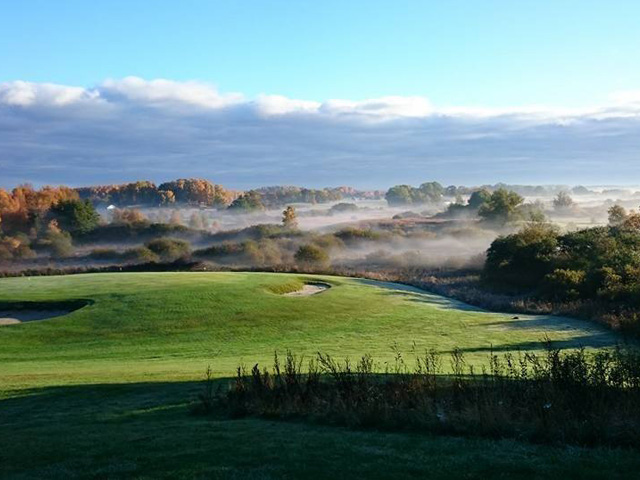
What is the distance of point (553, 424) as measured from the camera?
404 inches

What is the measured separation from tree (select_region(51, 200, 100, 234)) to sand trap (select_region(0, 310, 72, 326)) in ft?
259

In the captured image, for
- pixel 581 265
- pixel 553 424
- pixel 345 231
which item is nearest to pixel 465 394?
pixel 553 424

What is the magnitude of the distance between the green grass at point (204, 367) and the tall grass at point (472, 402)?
72 centimetres

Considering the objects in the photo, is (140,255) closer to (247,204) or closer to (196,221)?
(196,221)

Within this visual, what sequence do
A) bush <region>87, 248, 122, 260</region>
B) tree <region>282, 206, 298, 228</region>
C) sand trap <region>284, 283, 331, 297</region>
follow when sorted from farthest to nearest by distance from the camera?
tree <region>282, 206, 298, 228</region>
bush <region>87, 248, 122, 260</region>
sand trap <region>284, 283, 331, 297</region>

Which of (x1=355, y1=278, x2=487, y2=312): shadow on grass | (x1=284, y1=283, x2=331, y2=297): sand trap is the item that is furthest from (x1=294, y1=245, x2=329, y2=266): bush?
(x1=284, y1=283, x2=331, y2=297): sand trap

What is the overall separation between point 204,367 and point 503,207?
91.9 metres

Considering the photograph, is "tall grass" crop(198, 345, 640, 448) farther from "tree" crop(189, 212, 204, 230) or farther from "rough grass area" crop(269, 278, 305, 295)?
"tree" crop(189, 212, 204, 230)

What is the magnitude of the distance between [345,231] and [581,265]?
2169 inches

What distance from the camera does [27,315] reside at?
34031mm

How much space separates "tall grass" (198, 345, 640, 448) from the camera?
10.3m

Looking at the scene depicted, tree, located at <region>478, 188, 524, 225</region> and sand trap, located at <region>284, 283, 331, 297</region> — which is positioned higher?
tree, located at <region>478, 188, 524, 225</region>

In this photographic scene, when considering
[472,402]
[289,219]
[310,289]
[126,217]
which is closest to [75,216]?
[126,217]

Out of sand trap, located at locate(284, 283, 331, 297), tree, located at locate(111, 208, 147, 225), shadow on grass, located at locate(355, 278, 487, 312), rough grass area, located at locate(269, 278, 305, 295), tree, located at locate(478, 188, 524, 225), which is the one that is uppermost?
tree, located at locate(111, 208, 147, 225)
